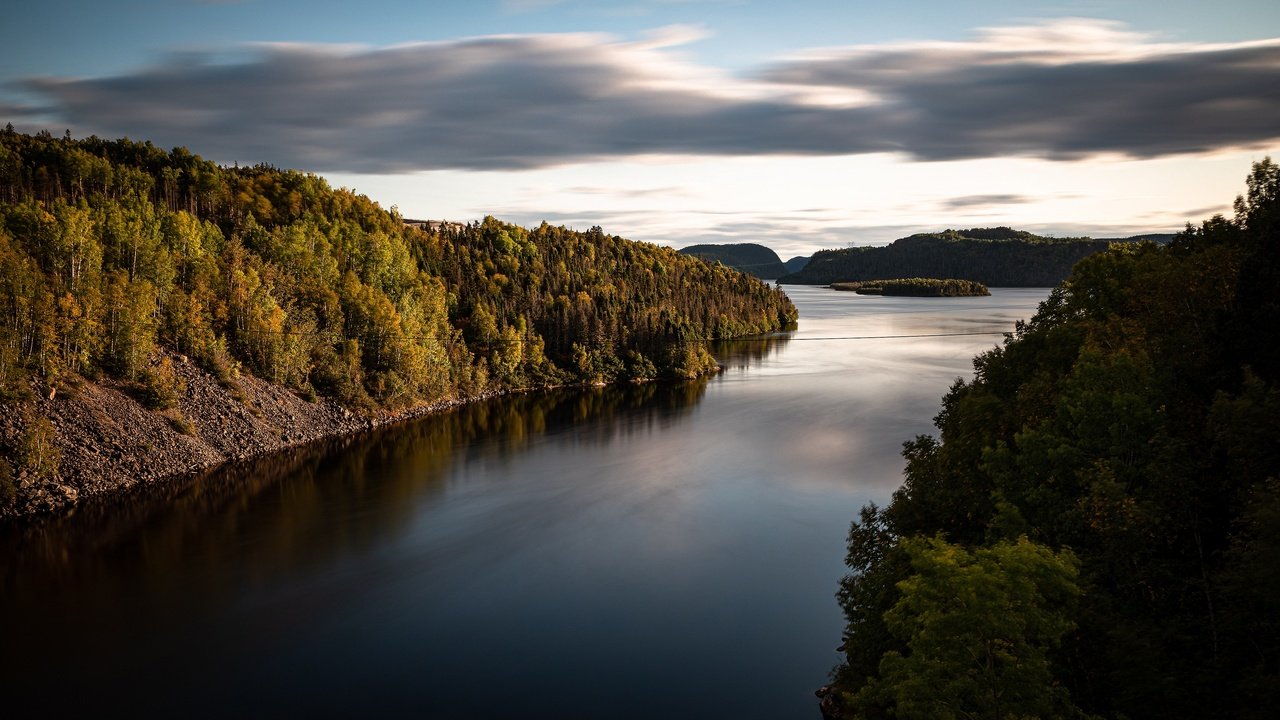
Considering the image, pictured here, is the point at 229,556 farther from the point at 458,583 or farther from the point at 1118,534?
the point at 1118,534

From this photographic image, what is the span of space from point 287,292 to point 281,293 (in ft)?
2.79

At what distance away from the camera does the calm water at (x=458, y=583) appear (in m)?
26.3

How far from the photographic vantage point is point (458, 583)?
116 feet

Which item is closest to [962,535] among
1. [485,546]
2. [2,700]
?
[485,546]

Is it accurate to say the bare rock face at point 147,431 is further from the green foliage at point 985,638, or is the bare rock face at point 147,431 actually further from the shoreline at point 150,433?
the green foliage at point 985,638

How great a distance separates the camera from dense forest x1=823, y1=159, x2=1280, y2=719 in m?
15.5

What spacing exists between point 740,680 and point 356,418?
160 feet

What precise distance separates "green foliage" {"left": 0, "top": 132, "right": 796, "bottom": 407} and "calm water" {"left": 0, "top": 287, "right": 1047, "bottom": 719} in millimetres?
11276

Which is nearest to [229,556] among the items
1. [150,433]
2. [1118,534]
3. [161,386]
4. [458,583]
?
[458,583]

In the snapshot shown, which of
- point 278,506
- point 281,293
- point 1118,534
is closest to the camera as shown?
point 1118,534

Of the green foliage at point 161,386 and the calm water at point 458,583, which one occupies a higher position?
the green foliage at point 161,386

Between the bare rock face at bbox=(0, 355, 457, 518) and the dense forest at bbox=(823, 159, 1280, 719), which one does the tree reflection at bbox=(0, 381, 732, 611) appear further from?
the dense forest at bbox=(823, 159, 1280, 719)

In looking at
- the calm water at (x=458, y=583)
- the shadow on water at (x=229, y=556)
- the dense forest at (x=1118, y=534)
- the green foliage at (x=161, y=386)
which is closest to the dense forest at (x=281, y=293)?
the green foliage at (x=161, y=386)

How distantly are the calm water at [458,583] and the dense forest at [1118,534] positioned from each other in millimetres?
6966
